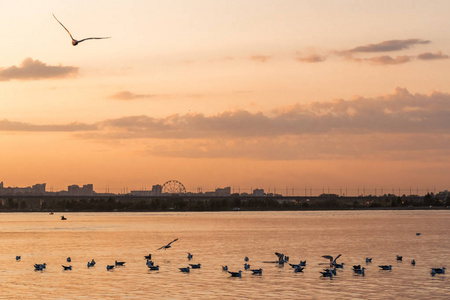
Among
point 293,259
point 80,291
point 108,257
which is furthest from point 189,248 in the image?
point 80,291

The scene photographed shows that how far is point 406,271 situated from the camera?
230ft

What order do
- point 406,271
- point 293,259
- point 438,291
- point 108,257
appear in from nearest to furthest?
1. point 438,291
2. point 406,271
3. point 293,259
4. point 108,257

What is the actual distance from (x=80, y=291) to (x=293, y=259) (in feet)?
107

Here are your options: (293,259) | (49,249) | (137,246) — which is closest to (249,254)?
(293,259)

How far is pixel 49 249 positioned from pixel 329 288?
59198mm

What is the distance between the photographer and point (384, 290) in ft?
187

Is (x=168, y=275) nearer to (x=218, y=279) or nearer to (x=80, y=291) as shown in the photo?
(x=218, y=279)

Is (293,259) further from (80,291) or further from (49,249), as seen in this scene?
(49,249)

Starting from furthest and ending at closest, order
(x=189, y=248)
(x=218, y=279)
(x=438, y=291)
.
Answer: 1. (x=189, y=248)
2. (x=218, y=279)
3. (x=438, y=291)

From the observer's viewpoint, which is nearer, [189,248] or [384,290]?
[384,290]

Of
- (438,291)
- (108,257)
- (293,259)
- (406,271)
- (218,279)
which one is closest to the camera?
(438,291)

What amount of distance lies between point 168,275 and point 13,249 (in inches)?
1850

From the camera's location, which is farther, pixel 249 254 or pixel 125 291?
pixel 249 254

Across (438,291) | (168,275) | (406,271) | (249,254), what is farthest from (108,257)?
(438,291)
